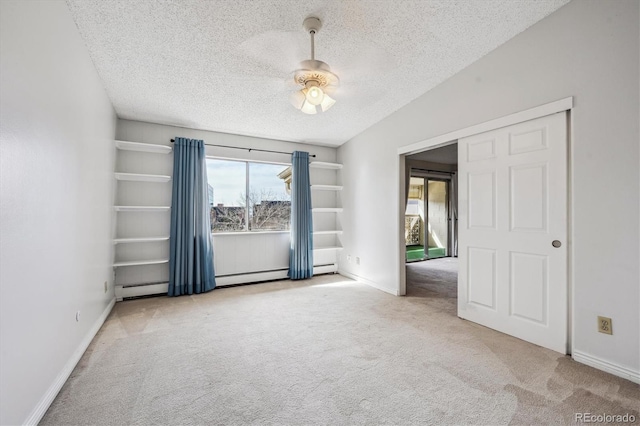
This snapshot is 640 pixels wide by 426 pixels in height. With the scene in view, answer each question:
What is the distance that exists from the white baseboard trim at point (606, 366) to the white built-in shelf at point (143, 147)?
16.4 feet

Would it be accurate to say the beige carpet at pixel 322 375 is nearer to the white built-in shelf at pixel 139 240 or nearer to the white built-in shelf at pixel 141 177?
the white built-in shelf at pixel 139 240

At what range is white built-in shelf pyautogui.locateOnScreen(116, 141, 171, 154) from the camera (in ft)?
12.4

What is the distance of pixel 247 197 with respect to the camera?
489 cm

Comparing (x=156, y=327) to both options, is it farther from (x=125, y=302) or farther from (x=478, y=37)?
(x=478, y=37)

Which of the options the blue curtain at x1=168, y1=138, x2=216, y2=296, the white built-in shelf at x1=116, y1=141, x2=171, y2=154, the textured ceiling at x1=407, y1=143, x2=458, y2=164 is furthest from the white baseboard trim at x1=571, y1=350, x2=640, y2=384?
the white built-in shelf at x1=116, y1=141, x2=171, y2=154

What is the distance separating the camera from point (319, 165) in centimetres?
527

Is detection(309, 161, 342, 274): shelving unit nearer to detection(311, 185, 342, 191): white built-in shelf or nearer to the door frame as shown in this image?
detection(311, 185, 342, 191): white built-in shelf

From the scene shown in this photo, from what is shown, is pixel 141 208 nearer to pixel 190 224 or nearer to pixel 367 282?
pixel 190 224

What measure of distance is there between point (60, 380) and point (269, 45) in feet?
9.75

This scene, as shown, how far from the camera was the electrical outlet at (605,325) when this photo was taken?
81.2 inches

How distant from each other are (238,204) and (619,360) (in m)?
4.66

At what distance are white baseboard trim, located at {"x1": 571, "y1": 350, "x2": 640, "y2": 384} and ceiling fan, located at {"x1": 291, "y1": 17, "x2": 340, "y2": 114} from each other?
2.95 m

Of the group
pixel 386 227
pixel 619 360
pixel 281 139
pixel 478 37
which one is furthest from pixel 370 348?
pixel 281 139

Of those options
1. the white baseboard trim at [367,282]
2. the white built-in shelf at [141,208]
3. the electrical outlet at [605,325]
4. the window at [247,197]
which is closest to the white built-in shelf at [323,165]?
the window at [247,197]
